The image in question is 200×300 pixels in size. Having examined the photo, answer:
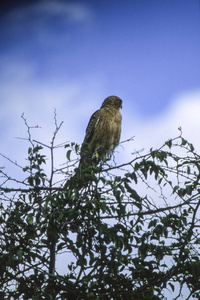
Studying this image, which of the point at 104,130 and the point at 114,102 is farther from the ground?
the point at 114,102

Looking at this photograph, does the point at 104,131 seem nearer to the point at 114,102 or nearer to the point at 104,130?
the point at 104,130

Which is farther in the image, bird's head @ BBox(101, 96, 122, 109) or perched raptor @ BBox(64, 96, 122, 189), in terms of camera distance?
bird's head @ BBox(101, 96, 122, 109)

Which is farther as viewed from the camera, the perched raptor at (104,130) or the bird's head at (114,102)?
the bird's head at (114,102)

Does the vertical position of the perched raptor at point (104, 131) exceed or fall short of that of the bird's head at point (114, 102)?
it falls short

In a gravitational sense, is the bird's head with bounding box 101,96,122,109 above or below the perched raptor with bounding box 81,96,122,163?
above

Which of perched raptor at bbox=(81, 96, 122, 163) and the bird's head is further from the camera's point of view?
the bird's head

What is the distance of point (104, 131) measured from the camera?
5.87m

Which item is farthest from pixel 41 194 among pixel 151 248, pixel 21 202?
pixel 151 248

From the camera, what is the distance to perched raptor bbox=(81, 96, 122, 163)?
19.2ft

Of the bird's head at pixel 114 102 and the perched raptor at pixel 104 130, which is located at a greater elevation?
the bird's head at pixel 114 102

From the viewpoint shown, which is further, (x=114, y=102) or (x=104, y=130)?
(x=114, y=102)

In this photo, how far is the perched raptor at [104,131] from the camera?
5840mm

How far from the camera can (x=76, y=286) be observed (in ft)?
7.91


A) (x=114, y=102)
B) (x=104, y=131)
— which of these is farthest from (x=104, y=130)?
(x=114, y=102)
